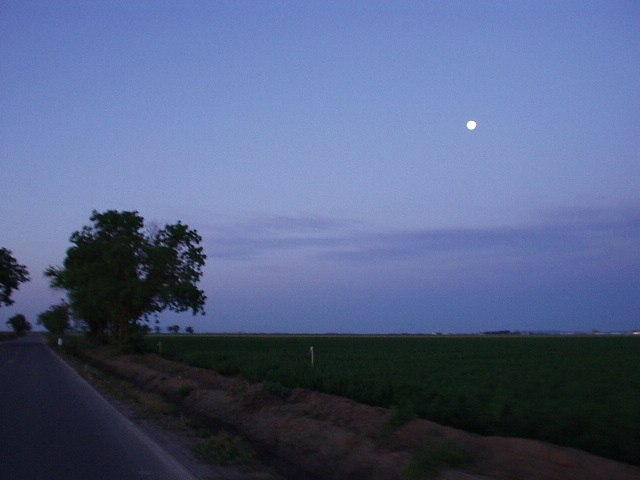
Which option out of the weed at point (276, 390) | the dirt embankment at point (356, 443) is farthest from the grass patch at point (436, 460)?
the weed at point (276, 390)

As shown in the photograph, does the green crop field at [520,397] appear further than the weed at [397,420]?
No

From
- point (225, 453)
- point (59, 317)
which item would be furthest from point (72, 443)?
point (59, 317)

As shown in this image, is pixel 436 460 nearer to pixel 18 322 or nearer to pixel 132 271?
pixel 132 271

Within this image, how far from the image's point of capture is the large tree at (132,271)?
170 feet

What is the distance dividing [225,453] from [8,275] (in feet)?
249

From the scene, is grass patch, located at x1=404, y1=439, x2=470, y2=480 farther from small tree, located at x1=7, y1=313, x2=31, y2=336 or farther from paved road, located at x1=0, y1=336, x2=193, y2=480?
small tree, located at x1=7, y1=313, x2=31, y2=336

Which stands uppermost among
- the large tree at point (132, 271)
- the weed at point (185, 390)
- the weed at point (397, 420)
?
the large tree at point (132, 271)

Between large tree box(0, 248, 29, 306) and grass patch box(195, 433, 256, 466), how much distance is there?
2923 inches

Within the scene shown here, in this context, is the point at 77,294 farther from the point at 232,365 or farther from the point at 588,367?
the point at 588,367

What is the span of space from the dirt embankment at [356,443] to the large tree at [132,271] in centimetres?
2817

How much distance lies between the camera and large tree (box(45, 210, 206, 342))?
5191 cm

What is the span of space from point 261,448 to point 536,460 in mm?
7314

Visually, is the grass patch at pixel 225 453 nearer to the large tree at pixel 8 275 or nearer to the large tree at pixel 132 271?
the large tree at pixel 132 271

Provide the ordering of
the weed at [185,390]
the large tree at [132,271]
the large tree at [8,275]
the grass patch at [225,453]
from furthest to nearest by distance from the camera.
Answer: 1. the large tree at [8,275]
2. the large tree at [132,271]
3. the weed at [185,390]
4. the grass patch at [225,453]
